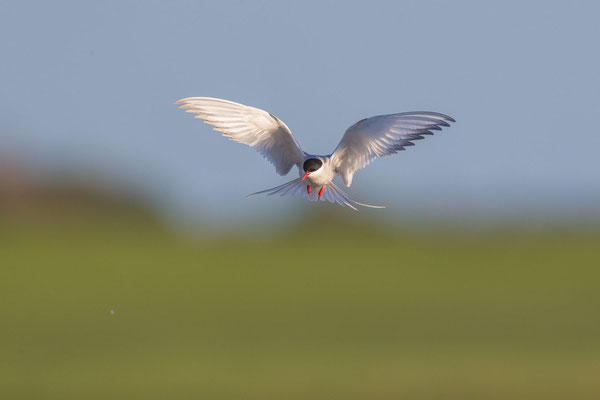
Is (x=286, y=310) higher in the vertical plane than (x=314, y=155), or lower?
higher

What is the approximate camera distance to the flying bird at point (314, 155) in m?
6.30

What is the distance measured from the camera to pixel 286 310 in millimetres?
35031

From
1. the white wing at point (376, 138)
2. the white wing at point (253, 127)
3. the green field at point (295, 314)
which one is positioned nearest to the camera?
the white wing at point (253, 127)

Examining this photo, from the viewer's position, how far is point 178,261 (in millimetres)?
39719

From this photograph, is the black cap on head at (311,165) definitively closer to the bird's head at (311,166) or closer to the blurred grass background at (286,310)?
the bird's head at (311,166)

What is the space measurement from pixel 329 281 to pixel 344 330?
9.60 metres

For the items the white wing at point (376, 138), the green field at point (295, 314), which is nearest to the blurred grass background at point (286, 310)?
the green field at point (295, 314)

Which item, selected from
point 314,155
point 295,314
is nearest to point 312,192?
point 314,155

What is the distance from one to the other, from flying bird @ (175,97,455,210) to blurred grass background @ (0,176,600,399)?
8886 mm

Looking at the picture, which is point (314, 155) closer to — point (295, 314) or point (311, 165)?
point (311, 165)

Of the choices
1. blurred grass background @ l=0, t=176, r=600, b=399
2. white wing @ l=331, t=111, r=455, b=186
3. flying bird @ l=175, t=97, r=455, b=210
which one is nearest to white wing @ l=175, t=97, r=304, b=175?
flying bird @ l=175, t=97, r=455, b=210

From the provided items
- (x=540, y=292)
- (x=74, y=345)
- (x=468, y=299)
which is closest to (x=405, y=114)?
(x=74, y=345)

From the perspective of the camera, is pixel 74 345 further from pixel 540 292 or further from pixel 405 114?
pixel 405 114

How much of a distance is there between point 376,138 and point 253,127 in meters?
0.57
